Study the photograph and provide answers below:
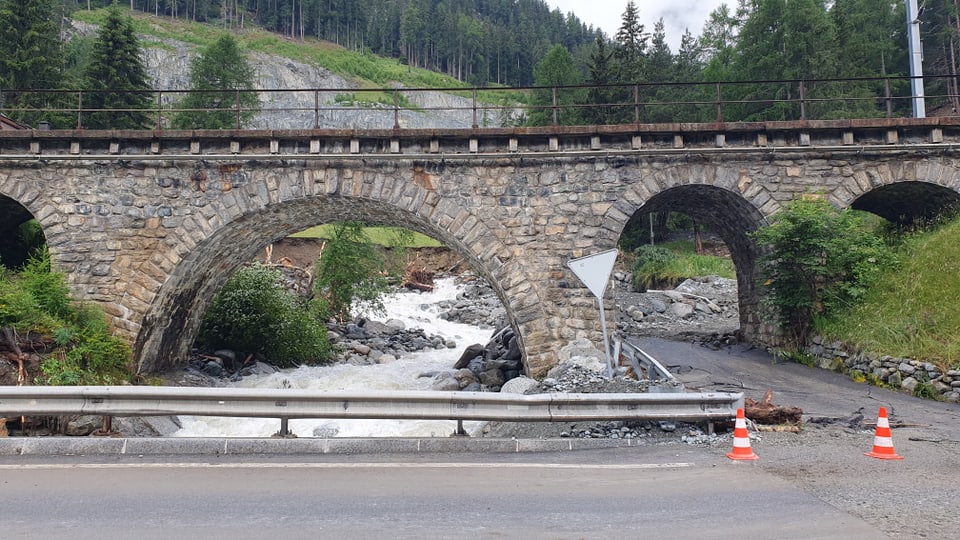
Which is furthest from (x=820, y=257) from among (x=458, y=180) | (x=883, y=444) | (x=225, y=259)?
(x=225, y=259)

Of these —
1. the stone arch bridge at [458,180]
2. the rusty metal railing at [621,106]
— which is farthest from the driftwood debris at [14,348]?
the rusty metal railing at [621,106]

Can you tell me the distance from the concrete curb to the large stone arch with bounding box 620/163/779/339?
6.92m

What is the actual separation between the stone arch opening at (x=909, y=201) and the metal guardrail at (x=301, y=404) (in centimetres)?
1016

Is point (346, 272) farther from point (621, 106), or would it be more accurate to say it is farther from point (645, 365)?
point (645, 365)

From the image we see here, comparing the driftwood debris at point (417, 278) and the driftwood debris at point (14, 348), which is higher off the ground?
the driftwood debris at point (417, 278)

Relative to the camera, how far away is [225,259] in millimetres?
14133

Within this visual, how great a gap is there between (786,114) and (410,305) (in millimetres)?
24557

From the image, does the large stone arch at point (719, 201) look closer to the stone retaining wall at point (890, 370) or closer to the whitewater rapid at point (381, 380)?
the stone retaining wall at point (890, 370)

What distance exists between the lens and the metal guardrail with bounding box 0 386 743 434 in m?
6.15

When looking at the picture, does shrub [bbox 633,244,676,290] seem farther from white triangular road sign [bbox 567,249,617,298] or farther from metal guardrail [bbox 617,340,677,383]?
white triangular road sign [bbox 567,249,617,298]

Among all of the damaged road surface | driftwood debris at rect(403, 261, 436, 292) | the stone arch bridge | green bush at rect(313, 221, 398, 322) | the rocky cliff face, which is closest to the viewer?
the damaged road surface

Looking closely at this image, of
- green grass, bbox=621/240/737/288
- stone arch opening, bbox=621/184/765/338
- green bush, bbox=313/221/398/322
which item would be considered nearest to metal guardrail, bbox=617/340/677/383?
stone arch opening, bbox=621/184/765/338

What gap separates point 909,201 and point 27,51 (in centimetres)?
4489

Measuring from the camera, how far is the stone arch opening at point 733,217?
12.7 metres
